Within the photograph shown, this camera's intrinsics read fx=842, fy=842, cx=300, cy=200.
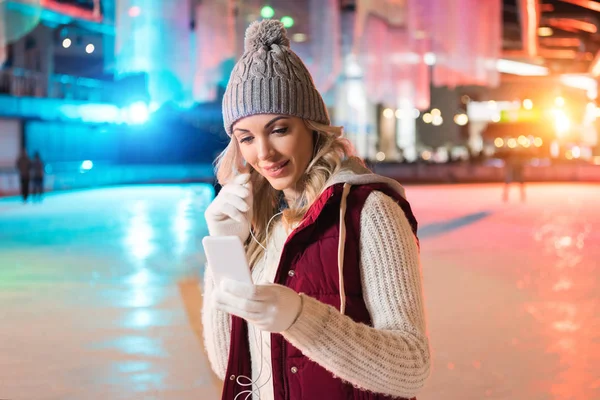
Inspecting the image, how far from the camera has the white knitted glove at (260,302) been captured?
136 cm

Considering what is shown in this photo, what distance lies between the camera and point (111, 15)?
34625 mm

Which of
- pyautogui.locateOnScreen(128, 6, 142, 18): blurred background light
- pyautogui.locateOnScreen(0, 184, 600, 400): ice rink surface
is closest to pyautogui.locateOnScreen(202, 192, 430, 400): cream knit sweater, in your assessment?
pyautogui.locateOnScreen(0, 184, 600, 400): ice rink surface

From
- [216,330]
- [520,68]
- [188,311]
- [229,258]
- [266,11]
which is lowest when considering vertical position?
[188,311]

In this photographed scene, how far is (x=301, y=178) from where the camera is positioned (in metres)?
1.85

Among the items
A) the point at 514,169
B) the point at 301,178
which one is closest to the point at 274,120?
the point at 301,178

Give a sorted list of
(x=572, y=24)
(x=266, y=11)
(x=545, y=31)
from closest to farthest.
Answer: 1. (x=266, y=11)
2. (x=572, y=24)
3. (x=545, y=31)

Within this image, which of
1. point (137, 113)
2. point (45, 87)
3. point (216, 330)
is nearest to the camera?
point (216, 330)

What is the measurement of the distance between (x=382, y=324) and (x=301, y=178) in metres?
0.42

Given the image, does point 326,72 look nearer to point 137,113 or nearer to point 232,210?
point 137,113

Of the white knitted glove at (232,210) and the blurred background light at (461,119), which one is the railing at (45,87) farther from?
the white knitted glove at (232,210)

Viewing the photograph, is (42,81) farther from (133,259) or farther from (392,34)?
(133,259)

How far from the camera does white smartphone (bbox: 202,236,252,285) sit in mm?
1359

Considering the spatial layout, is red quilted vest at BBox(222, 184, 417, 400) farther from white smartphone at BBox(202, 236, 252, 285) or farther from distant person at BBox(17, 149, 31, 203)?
distant person at BBox(17, 149, 31, 203)

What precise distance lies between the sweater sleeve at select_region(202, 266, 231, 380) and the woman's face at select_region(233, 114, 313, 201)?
1.03ft
